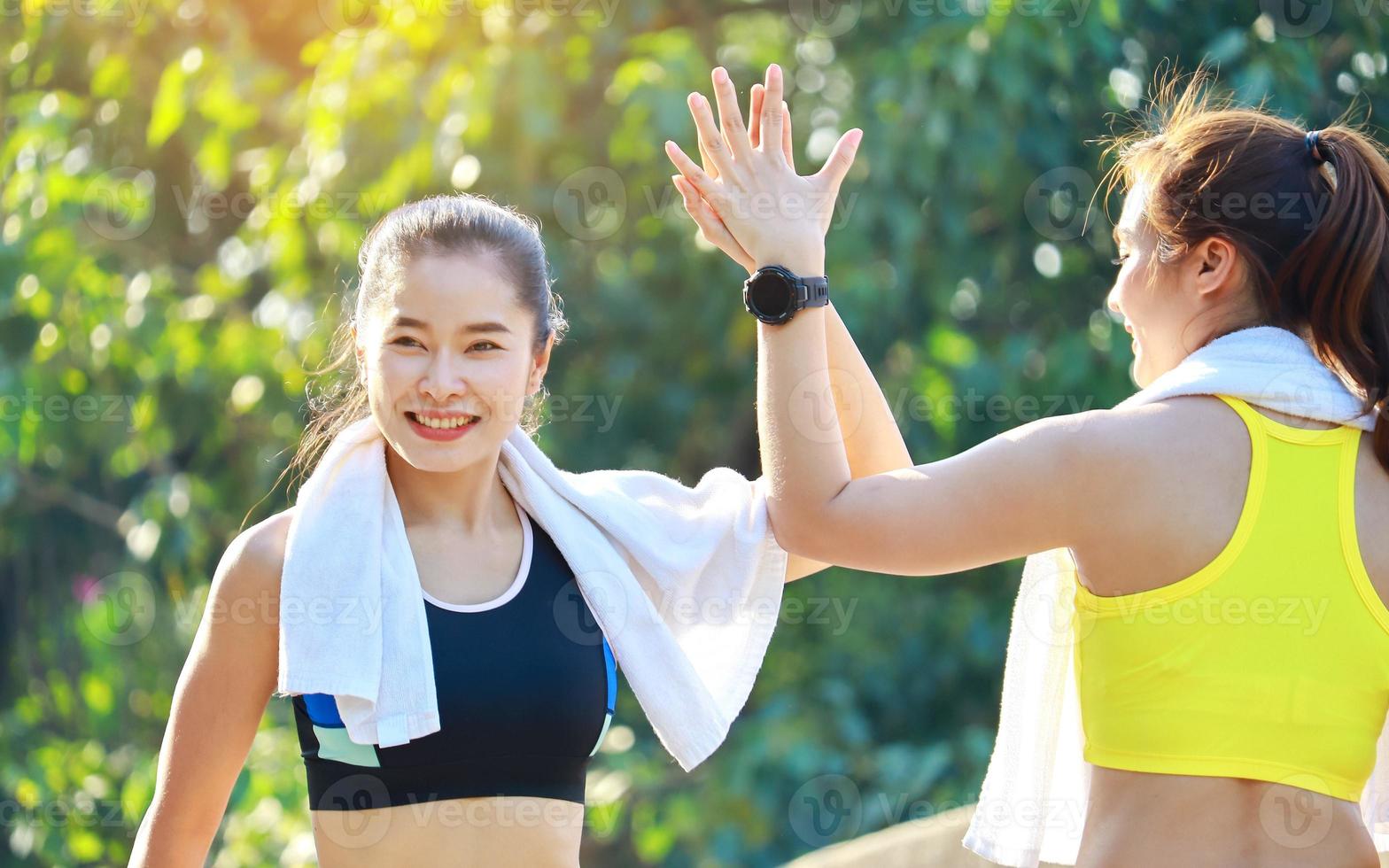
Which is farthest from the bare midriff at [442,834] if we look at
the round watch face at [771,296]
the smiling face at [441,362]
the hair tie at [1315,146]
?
the hair tie at [1315,146]

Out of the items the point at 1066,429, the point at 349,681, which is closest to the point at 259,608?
the point at 349,681

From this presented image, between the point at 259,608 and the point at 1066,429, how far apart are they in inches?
38.8

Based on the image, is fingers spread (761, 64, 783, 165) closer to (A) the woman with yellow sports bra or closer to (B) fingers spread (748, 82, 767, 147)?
(B) fingers spread (748, 82, 767, 147)

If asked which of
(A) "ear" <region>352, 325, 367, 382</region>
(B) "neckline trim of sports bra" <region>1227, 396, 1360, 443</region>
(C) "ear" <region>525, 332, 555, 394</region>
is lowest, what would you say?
(B) "neckline trim of sports bra" <region>1227, 396, 1360, 443</region>

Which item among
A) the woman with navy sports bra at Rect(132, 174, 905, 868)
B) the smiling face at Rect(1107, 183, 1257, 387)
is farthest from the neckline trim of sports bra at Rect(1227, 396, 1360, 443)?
the woman with navy sports bra at Rect(132, 174, 905, 868)

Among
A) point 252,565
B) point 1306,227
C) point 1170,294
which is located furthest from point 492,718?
point 1306,227

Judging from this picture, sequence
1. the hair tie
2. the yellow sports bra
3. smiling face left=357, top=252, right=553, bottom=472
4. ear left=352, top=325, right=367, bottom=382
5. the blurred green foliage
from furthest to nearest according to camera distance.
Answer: the blurred green foliage < ear left=352, top=325, right=367, bottom=382 < smiling face left=357, top=252, right=553, bottom=472 < the hair tie < the yellow sports bra

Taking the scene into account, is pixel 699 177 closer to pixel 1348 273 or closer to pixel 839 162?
pixel 839 162

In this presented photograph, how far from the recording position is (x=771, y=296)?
1.77 m

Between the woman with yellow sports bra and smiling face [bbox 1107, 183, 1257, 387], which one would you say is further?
smiling face [bbox 1107, 183, 1257, 387]

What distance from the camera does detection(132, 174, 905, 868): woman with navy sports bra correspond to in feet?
5.69

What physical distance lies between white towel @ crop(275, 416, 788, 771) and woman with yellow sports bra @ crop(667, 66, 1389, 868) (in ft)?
1.03

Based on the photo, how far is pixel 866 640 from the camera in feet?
13.8

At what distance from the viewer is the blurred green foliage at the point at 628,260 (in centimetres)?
377
